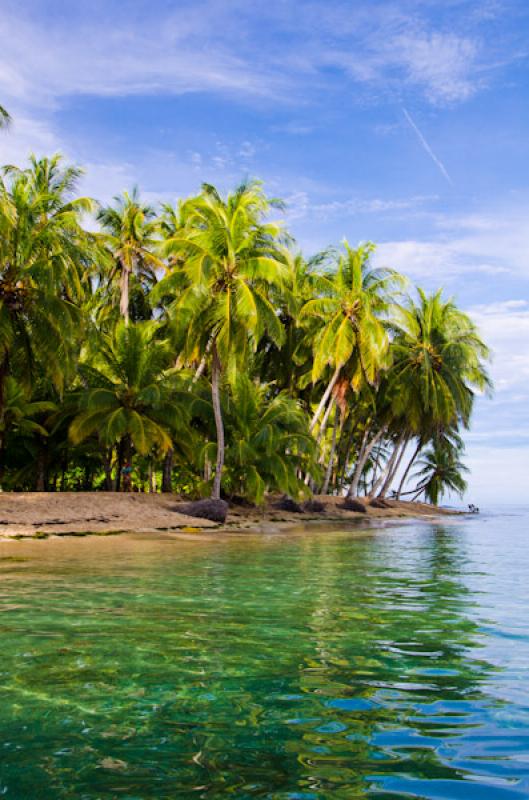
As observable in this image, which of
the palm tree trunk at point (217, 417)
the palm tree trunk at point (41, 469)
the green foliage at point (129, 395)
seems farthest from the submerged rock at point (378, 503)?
the palm tree trunk at point (41, 469)

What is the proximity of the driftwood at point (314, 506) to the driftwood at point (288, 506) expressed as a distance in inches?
31.0

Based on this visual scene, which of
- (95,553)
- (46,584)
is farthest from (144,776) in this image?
(95,553)

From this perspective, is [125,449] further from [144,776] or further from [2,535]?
[144,776]

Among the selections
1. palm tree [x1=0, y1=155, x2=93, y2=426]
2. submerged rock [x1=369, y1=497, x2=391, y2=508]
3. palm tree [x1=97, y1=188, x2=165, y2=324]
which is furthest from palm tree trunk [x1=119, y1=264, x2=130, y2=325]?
submerged rock [x1=369, y1=497, x2=391, y2=508]

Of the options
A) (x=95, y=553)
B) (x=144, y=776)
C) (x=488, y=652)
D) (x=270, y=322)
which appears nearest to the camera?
(x=144, y=776)

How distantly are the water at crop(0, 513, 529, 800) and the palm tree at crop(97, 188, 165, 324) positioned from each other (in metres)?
22.2

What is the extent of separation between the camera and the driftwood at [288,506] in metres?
27.8

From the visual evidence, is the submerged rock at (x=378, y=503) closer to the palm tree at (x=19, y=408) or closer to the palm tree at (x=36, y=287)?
the palm tree at (x=19, y=408)

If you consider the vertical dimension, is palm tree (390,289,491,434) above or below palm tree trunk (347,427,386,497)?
above

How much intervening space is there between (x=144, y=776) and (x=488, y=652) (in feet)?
10.8

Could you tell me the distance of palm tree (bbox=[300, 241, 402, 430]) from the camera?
27.7m

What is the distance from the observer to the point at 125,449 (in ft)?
87.4

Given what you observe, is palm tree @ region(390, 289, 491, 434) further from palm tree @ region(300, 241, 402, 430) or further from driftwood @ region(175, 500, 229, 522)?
driftwood @ region(175, 500, 229, 522)

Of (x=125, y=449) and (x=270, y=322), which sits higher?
(x=270, y=322)
